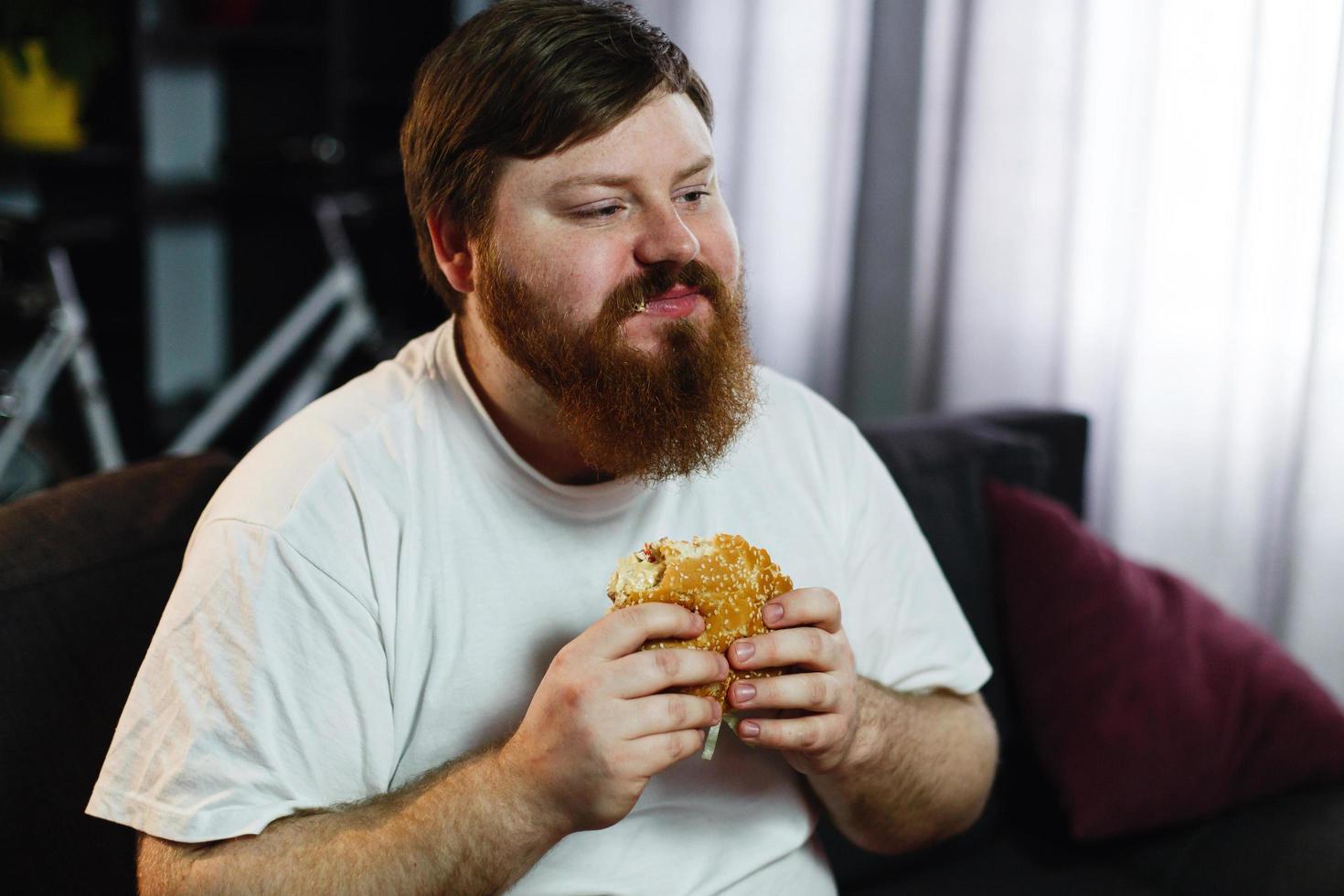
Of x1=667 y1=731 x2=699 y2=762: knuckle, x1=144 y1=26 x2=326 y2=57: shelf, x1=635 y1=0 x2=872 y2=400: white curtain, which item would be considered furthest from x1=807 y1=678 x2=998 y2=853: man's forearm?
x1=144 y1=26 x2=326 y2=57: shelf

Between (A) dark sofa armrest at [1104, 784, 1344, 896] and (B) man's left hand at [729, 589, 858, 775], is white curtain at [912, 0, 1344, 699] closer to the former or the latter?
(A) dark sofa armrest at [1104, 784, 1344, 896]

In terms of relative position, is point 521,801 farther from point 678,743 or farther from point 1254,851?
point 1254,851

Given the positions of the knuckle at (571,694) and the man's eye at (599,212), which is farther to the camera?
the man's eye at (599,212)

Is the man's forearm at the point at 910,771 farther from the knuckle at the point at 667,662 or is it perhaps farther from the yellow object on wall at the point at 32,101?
the yellow object on wall at the point at 32,101

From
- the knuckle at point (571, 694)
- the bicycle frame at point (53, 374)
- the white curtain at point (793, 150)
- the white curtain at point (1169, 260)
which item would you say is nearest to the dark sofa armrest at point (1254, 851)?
the white curtain at point (1169, 260)

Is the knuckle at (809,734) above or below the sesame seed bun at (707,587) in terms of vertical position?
below
